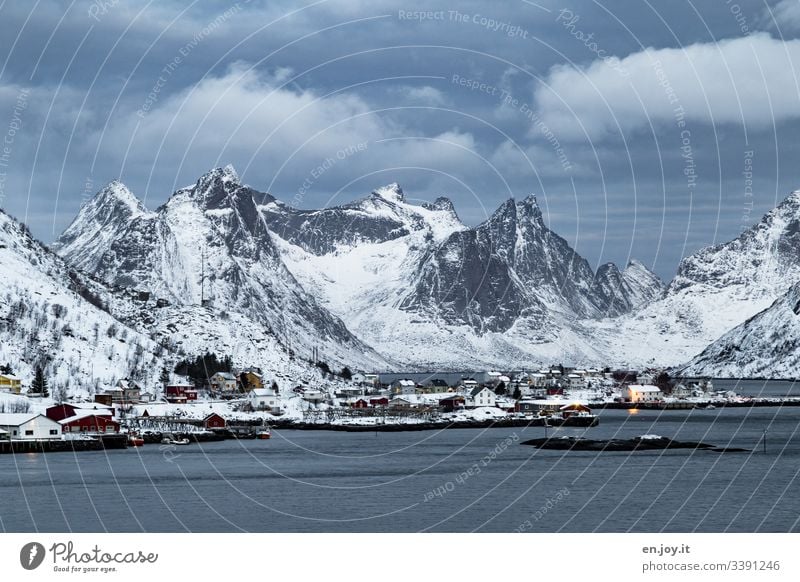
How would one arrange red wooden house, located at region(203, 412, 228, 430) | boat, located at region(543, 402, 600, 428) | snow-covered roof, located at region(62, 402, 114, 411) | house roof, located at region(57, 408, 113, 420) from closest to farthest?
house roof, located at region(57, 408, 113, 420) < snow-covered roof, located at region(62, 402, 114, 411) < red wooden house, located at region(203, 412, 228, 430) < boat, located at region(543, 402, 600, 428)

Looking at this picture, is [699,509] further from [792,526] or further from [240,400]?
[240,400]

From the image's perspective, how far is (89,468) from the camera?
276 feet

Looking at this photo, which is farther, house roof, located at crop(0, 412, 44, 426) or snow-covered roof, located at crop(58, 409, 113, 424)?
snow-covered roof, located at crop(58, 409, 113, 424)

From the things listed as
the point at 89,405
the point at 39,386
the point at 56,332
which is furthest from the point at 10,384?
the point at 56,332

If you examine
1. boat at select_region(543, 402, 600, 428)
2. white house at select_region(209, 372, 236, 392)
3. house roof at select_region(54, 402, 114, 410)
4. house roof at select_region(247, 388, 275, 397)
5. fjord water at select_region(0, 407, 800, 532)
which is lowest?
fjord water at select_region(0, 407, 800, 532)

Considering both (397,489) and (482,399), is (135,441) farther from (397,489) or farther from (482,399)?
(482,399)

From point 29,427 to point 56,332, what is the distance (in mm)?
40367

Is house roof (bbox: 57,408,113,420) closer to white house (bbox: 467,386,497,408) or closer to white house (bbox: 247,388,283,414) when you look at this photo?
white house (bbox: 247,388,283,414)

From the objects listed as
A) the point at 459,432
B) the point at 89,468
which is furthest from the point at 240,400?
the point at 89,468

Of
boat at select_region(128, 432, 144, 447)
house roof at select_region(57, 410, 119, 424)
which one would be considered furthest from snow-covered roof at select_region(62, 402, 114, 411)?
boat at select_region(128, 432, 144, 447)

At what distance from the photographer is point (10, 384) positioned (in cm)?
12338
